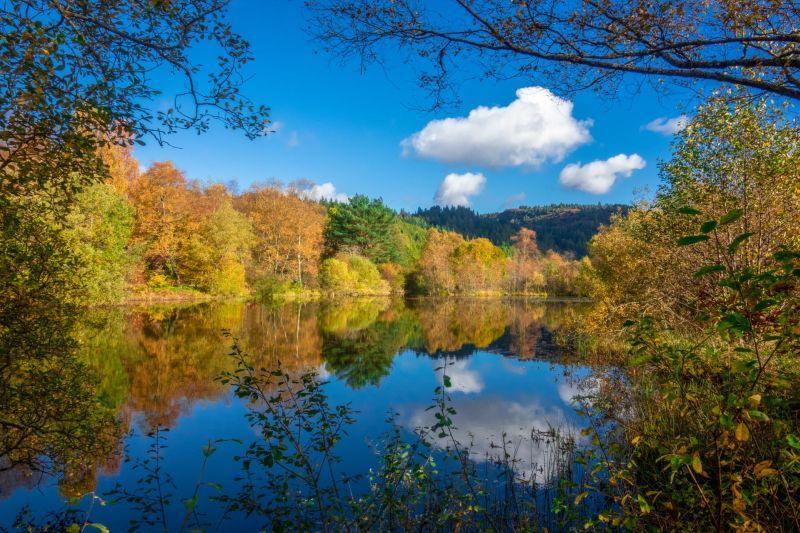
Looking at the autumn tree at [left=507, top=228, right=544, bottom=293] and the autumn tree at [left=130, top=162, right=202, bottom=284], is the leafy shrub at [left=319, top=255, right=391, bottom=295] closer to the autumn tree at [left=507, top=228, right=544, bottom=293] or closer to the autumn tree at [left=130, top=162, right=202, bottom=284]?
the autumn tree at [left=130, top=162, right=202, bottom=284]

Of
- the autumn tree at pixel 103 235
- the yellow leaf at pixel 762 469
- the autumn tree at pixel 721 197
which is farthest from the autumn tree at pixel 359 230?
the yellow leaf at pixel 762 469

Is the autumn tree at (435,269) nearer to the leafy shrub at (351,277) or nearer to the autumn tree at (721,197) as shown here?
the leafy shrub at (351,277)

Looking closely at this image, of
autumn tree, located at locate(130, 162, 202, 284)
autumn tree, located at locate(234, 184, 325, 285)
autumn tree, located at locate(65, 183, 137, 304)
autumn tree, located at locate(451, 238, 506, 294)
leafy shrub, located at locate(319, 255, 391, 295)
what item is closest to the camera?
autumn tree, located at locate(65, 183, 137, 304)

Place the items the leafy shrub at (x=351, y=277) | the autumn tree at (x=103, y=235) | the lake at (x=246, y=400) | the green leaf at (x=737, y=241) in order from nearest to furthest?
the green leaf at (x=737, y=241)
the lake at (x=246, y=400)
the autumn tree at (x=103, y=235)
the leafy shrub at (x=351, y=277)

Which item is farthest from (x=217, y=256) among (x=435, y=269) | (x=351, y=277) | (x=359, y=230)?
(x=435, y=269)

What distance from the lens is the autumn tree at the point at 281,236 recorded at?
43.6 m

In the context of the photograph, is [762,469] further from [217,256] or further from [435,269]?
[435,269]

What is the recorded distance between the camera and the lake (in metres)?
5.80

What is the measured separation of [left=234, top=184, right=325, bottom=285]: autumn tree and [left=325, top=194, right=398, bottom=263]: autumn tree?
1275 cm

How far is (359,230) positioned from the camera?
60.3m

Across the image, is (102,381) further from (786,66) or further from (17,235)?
(786,66)

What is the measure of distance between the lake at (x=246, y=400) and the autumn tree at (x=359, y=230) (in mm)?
36266

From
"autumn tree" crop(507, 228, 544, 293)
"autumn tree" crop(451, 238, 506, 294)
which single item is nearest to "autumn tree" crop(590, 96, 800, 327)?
"autumn tree" crop(451, 238, 506, 294)

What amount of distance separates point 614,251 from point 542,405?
11833mm
